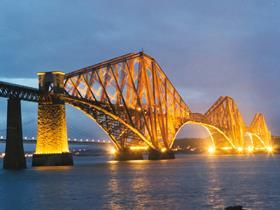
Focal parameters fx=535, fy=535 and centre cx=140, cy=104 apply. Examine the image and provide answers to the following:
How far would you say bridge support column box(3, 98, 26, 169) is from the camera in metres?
66.9

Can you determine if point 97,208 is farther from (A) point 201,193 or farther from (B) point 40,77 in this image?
(B) point 40,77

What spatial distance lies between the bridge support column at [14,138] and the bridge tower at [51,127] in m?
5.91

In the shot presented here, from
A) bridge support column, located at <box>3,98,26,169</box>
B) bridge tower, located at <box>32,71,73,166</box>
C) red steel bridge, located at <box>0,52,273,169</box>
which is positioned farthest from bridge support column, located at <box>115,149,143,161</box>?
bridge support column, located at <box>3,98,26,169</box>

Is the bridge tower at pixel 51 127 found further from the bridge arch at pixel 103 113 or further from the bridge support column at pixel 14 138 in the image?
the bridge arch at pixel 103 113

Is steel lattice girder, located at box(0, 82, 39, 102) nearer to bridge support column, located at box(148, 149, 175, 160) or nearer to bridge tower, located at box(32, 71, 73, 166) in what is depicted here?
bridge tower, located at box(32, 71, 73, 166)

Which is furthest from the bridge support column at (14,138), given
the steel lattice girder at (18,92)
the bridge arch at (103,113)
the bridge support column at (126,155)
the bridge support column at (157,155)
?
the bridge support column at (157,155)

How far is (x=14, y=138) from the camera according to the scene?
67000 millimetres

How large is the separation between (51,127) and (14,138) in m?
10.0

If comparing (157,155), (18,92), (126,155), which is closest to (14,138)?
(18,92)

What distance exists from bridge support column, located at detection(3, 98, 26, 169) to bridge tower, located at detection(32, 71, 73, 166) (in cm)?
591

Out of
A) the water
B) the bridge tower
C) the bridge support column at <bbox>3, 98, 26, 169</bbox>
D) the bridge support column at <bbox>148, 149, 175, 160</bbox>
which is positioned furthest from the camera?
the bridge support column at <bbox>148, 149, 175, 160</bbox>

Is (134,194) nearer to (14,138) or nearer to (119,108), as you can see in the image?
(14,138)

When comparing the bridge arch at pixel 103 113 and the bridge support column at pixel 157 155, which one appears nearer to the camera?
the bridge arch at pixel 103 113

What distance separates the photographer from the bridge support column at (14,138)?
66938mm
